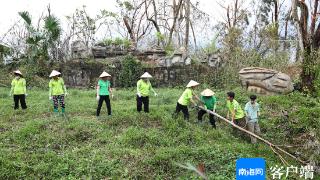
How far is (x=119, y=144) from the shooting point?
33.7 ft

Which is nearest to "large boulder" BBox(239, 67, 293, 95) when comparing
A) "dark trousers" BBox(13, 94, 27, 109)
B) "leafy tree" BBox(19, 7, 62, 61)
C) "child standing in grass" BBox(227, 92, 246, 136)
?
"child standing in grass" BBox(227, 92, 246, 136)

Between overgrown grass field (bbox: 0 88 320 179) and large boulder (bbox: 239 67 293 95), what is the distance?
2020 millimetres

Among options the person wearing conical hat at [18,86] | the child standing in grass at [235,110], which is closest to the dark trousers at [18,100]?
the person wearing conical hat at [18,86]

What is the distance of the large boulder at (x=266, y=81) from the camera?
15.8 metres

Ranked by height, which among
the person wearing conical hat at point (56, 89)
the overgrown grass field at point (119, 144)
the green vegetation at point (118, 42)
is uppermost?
the green vegetation at point (118, 42)

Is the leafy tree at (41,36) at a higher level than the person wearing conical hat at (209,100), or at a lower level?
higher

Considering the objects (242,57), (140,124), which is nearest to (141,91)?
(140,124)

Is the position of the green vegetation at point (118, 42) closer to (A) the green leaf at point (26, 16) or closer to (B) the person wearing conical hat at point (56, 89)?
(A) the green leaf at point (26, 16)

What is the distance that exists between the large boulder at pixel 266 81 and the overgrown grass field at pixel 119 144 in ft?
6.63

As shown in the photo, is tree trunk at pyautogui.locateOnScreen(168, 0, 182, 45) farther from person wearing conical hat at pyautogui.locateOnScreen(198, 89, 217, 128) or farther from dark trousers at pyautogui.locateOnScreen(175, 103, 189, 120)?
person wearing conical hat at pyautogui.locateOnScreen(198, 89, 217, 128)

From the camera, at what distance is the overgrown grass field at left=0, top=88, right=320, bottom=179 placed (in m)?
8.95

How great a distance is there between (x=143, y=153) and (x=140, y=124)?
2.06m

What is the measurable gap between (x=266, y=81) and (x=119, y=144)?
8038mm

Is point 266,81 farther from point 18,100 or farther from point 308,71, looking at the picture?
point 18,100
